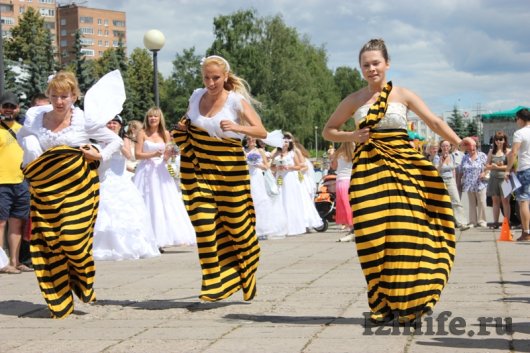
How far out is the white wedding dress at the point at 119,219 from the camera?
1381cm

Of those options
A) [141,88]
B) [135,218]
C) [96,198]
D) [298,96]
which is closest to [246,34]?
[298,96]

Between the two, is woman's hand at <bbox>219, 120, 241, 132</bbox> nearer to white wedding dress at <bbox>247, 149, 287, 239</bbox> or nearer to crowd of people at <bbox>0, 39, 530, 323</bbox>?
crowd of people at <bbox>0, 39, 530, 323</bbox>

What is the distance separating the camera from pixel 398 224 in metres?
6.79

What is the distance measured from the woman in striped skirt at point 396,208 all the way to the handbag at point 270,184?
39.0 ft

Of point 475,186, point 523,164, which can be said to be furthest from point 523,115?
point 475,186

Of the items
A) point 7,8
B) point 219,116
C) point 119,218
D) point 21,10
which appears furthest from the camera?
point 21,10

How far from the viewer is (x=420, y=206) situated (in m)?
6.86

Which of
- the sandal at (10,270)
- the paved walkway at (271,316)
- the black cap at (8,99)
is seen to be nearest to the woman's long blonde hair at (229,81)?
the paved walkway at (271,316)

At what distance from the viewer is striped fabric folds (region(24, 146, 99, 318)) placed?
8008 millimetres

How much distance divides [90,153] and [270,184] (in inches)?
433

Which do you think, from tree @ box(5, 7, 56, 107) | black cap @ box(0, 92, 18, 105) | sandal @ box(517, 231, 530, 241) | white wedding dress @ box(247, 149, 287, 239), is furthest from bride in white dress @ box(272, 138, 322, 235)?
tree @ box(5, 7, 56, 107)

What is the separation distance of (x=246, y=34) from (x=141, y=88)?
22.6 m

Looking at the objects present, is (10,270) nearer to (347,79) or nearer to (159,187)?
(159,187)

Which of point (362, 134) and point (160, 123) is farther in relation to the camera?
point (160, 123)
